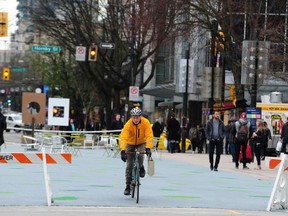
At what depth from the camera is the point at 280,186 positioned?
48.6 feet

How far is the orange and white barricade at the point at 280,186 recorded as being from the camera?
14628 mm

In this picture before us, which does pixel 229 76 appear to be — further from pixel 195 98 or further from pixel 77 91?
pixel 77 91

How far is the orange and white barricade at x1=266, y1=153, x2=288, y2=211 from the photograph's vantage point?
48.0ft

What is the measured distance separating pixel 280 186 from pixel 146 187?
418cm

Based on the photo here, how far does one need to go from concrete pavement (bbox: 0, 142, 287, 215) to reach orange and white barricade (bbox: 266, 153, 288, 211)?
0.29 meters

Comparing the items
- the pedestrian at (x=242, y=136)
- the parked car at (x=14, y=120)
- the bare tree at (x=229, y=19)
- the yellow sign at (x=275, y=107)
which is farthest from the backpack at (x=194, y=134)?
the parked car at (x=14, y=120)

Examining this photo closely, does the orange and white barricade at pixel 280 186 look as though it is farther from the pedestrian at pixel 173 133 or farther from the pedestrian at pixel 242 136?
the pedestrian at pixel 173 133

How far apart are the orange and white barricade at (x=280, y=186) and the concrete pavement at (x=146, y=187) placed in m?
0.29

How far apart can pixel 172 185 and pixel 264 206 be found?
4059mm

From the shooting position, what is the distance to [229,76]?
190 feet

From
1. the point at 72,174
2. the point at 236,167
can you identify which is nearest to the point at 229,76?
the point at 236,167

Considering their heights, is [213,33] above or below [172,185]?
above

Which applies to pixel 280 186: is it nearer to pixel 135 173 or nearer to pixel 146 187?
pixel 135 173

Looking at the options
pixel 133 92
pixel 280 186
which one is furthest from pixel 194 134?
pixel 280 186
